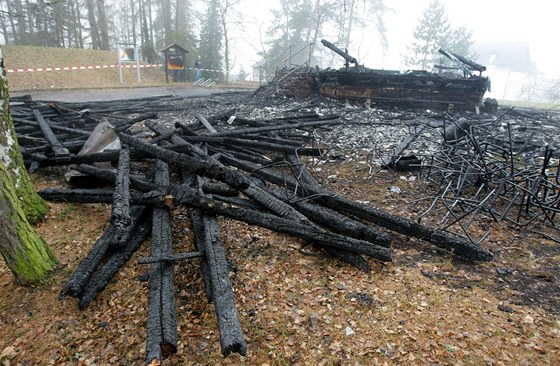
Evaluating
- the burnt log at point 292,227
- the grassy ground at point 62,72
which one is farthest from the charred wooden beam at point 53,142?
the grassy ground at point 62,72

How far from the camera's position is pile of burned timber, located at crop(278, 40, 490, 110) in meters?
12.9

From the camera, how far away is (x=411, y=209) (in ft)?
16.3

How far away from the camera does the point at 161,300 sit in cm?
284

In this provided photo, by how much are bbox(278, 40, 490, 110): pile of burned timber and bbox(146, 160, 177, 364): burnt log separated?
→ 1211 centimetres

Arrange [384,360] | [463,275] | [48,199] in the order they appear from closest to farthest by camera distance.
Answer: [384,360], [463,275], [48,199]

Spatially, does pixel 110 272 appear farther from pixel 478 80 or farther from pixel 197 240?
pixel 478 80

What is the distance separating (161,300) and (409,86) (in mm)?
13717

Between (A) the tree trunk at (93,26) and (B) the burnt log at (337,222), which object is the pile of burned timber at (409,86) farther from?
(A) the tree trunk at (93,26)

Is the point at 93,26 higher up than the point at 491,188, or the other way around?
the point at 93,26

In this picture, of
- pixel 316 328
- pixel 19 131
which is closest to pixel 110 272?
pixel 316 328

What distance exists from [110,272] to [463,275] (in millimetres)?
3915

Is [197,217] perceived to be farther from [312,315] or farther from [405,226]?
[405,226]

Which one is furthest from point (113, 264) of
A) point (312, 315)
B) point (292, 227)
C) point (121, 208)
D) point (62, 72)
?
point (62, 72)

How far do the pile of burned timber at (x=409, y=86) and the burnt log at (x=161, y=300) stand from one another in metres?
12.1
